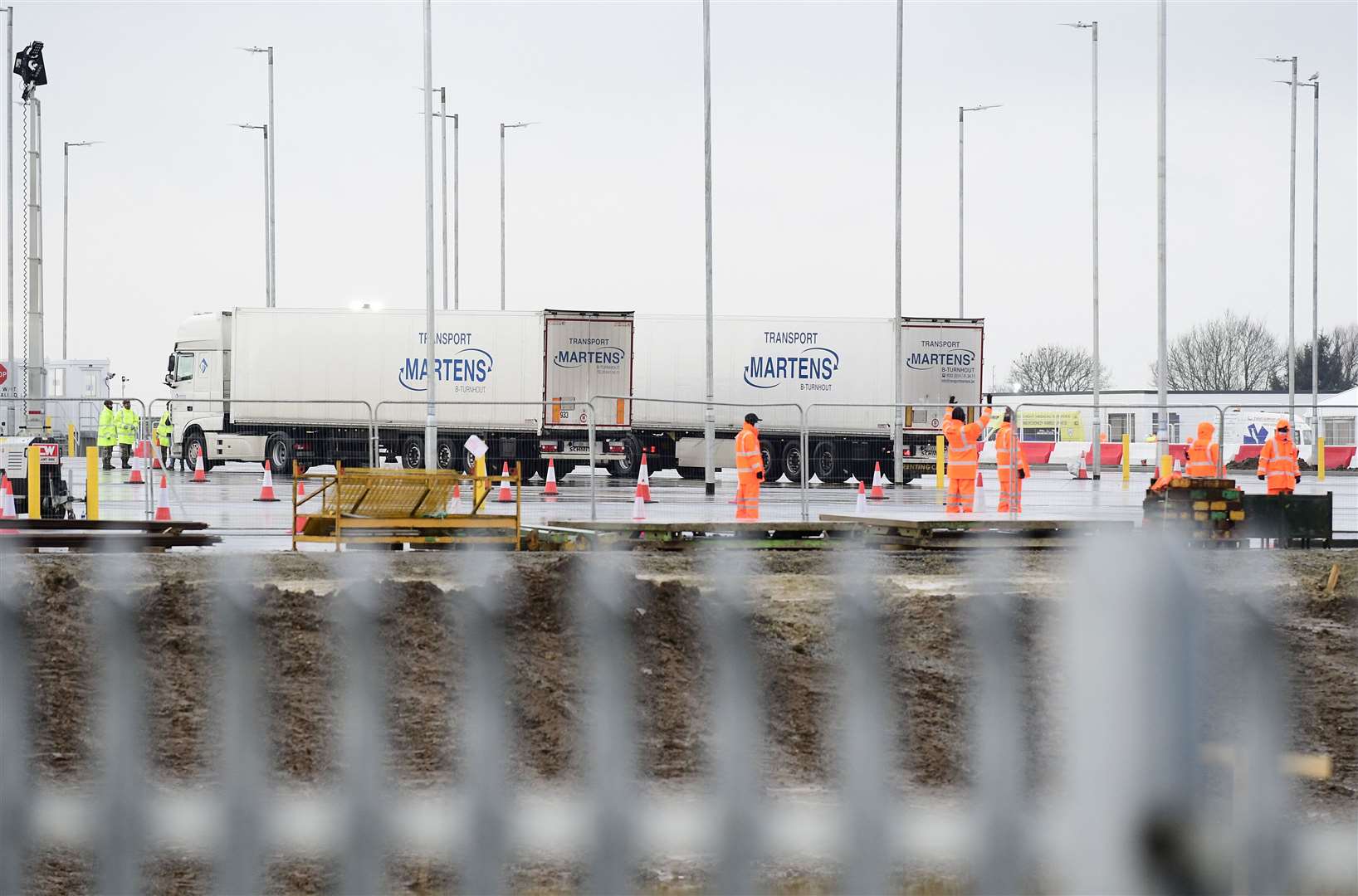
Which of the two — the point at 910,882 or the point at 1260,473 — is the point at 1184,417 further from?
the point at 910,882

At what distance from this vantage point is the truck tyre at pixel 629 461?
36250mm

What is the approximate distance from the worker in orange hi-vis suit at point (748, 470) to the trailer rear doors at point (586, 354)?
48.9ft

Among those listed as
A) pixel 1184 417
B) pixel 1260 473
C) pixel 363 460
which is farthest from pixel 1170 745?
pixel 1184 417

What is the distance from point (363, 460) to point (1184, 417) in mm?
42674

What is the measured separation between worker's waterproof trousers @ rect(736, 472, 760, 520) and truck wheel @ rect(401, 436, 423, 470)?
16005 millimetres

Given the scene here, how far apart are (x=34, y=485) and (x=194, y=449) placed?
19195mm

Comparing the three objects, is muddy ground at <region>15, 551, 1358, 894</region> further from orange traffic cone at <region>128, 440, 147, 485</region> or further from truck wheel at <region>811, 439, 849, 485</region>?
truck wheel at <region>811, 439, 849, 485</region>

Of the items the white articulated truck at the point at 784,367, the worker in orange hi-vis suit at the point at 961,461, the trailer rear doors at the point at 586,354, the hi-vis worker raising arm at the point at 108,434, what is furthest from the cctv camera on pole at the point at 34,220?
the worker in orange hi-vis suit at the point at 961,461

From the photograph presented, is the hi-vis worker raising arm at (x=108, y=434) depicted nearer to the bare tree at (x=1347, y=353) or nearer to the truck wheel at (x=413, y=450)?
the truck wheel at (x=413, y=450)

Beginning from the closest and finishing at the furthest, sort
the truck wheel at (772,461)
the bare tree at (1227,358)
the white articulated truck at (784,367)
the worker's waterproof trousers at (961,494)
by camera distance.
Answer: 1. the worker's waterproof trousers at (961,494)
2. the truck wheel at (772,461)
3. the white articulated truck at (784,367)
4. the bare tree at (1227,358)

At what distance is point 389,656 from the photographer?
21.7ft

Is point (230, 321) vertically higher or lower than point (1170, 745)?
higher

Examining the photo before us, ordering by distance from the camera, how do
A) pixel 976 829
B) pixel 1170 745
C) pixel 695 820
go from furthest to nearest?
pixel 695 820
pixel 976 829
pixel 1170 745

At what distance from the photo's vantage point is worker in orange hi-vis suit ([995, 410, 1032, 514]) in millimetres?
20688
